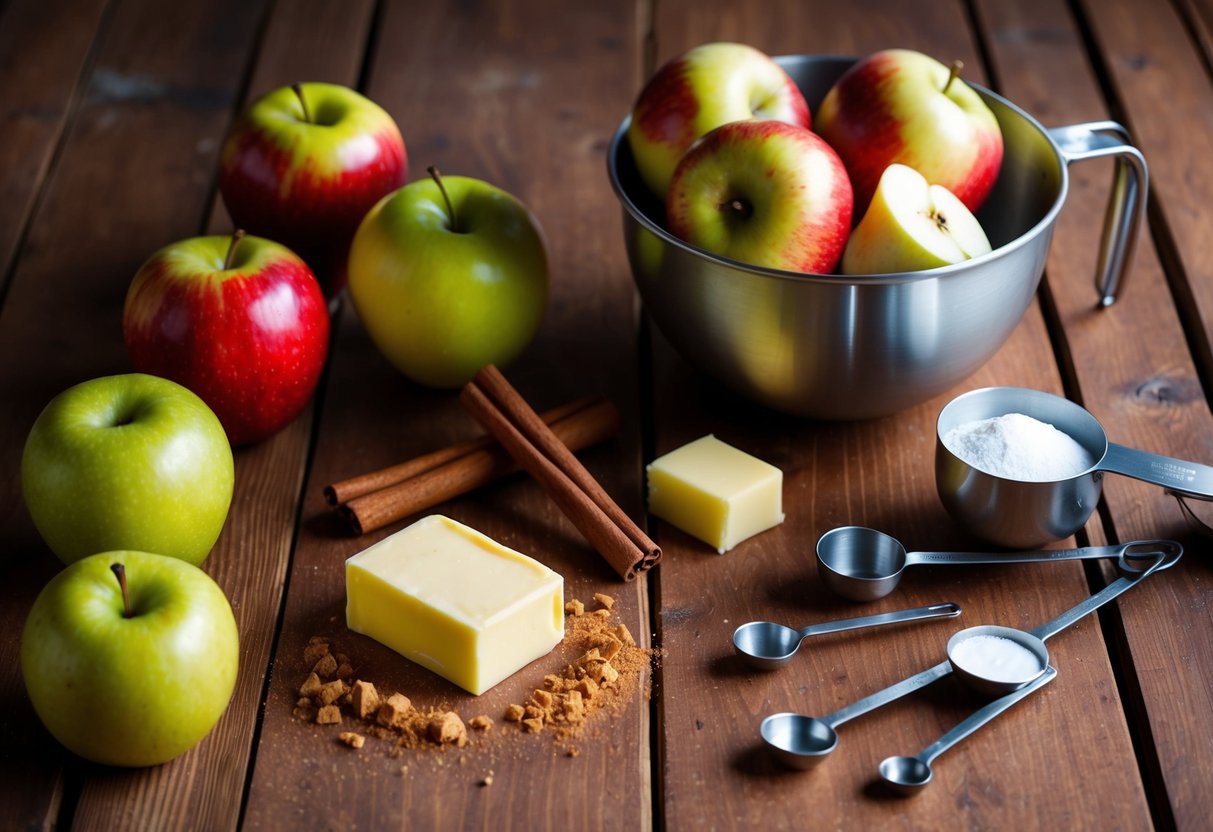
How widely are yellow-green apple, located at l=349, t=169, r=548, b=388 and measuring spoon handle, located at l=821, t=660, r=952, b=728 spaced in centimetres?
55

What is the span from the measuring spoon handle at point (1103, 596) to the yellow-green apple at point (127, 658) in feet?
2.07

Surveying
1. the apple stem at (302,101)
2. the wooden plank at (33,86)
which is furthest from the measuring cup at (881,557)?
the wooden plank at (33,86)

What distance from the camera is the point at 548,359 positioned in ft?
4.64

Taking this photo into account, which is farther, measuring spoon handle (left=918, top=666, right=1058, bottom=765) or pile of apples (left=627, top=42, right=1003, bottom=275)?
pile of apples (left=627, top=42, right=1003, bottom=275)

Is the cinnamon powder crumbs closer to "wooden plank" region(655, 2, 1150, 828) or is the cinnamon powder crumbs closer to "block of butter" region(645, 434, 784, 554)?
"wooden plank" region(655, 2, 1150, 828)

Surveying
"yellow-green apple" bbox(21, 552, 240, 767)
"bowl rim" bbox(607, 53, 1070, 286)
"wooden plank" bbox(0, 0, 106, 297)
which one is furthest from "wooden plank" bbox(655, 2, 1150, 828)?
"wooden plank" bbox(0, 0, 106, 297)

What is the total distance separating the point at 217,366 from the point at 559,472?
0.33m

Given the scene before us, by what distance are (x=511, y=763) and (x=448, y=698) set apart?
0.29 feet

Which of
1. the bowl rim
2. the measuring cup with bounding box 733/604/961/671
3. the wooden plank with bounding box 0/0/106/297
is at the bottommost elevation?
the wooden plank with bounding box 0/0/106/297

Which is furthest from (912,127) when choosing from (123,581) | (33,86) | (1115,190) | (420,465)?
(33,86)

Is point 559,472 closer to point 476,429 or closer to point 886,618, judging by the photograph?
point 476,429

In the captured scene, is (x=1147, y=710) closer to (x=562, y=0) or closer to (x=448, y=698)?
(x=448, y=698)

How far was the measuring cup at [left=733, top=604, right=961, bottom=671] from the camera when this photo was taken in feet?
3.37

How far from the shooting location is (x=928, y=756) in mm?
921
